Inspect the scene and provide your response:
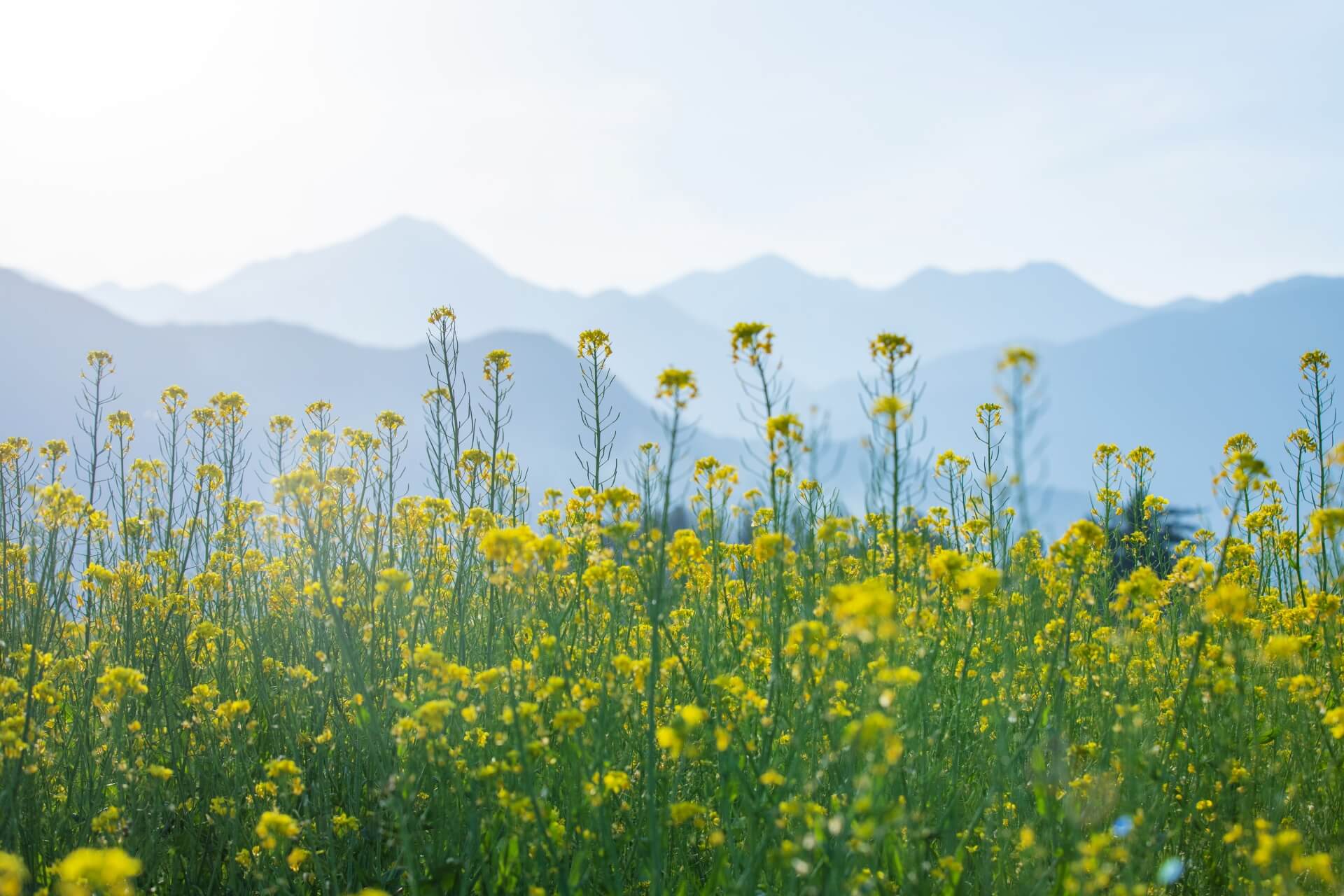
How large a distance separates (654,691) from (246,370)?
12927 cm

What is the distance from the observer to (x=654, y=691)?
8.38 feet

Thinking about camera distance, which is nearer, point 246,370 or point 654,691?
point 654,691

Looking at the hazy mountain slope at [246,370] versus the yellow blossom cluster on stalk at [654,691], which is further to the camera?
the hazy mountain slope at [246,370]

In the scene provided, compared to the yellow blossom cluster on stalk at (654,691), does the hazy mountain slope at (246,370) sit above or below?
above

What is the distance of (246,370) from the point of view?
117 m

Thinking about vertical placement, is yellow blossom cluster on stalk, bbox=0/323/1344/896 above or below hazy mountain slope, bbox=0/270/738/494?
below

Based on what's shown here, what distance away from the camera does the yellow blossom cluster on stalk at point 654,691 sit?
203 cm

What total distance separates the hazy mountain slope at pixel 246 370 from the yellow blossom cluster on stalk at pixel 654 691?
0.60 m

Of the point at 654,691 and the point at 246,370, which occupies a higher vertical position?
the point at 246,370

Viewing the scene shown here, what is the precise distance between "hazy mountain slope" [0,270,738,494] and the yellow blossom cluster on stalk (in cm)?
60

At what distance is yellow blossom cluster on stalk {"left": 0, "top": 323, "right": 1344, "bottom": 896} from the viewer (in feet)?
6.66

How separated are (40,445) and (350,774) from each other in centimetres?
300

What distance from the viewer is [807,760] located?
103 inches

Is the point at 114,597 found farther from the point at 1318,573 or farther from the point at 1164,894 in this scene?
the point at 1318,573
